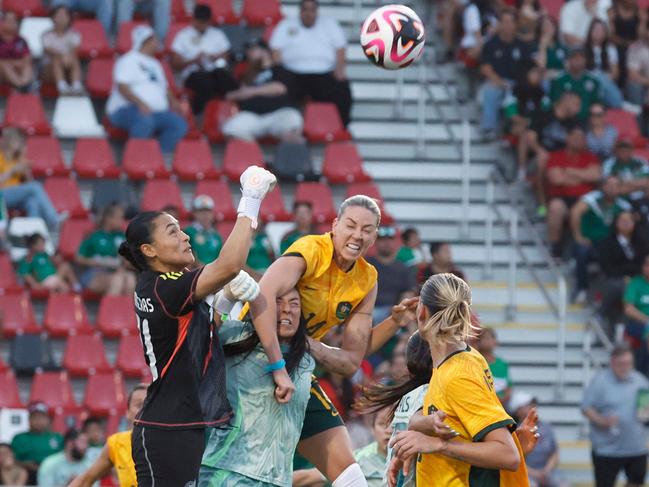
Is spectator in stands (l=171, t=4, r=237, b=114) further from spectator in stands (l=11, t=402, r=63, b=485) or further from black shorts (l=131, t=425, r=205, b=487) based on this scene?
black shorts (l=131, t=425, r=205, b=487)

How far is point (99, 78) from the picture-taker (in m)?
15.7

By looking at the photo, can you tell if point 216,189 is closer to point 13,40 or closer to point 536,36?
point 13,40

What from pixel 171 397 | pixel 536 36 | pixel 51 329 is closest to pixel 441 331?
pixel 171 397

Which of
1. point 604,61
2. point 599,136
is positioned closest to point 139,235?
point 599,136

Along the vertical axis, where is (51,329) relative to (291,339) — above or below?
below

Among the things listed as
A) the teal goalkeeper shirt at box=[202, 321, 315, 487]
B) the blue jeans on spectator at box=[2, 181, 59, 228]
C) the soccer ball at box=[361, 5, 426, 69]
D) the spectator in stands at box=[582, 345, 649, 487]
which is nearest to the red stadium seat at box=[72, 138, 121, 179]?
the blue jeans on spectator at box=[2, 181, 59, 228]

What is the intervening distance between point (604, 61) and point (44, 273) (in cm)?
712

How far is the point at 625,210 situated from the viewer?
48.8ft

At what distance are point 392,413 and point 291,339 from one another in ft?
2.69

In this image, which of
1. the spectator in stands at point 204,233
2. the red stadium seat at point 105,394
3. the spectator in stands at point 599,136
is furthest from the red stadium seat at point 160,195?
the spectator in stands at point 599,136

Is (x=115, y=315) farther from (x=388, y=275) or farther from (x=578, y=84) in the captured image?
(x=578, y=84)

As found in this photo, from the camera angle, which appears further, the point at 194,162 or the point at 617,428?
the point at 194,162

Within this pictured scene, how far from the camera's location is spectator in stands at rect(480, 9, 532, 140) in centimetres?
1639

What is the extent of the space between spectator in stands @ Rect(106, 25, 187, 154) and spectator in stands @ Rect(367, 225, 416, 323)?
2.93 m
